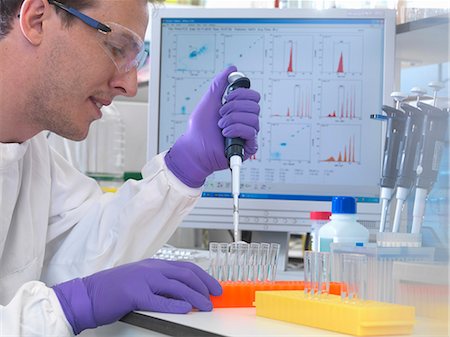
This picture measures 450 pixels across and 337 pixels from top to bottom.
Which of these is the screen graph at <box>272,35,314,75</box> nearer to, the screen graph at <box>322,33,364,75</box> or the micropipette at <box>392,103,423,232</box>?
the screen graph at <box>322,33,364,75</box>

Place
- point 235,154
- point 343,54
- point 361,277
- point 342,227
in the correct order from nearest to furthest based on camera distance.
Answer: point 361,277, point 342,227, point 235,154, point 343,54

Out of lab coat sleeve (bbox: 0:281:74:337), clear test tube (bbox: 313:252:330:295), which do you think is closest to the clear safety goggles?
lab coat sleeve (bbox: 0:281:74:337)

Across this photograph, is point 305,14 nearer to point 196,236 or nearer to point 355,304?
point 196,236

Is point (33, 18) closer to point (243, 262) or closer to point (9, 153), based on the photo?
point (9, 153)

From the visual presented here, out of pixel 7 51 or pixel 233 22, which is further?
pixel 233 22

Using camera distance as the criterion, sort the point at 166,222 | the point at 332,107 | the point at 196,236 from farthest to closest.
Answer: the point at 196,236
the point at 332,107
the point at 166,222

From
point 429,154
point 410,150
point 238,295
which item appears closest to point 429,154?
point 429,154

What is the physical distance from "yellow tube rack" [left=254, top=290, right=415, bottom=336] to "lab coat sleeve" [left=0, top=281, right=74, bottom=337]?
0.38 meters

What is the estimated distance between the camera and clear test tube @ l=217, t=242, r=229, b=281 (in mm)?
1565

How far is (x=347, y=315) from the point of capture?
3.85 feet

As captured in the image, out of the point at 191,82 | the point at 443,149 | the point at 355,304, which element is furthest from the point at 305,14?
the point at 355,304

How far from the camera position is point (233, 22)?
7.60ft

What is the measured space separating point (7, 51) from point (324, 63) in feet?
2.85

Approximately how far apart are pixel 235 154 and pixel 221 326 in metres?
0.66
